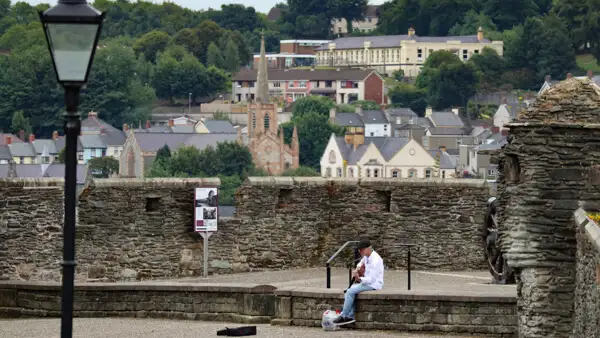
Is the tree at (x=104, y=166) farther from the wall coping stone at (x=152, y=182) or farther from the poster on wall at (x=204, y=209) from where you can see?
the poster on wall at (x=204, y=209)

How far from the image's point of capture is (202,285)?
19.3m

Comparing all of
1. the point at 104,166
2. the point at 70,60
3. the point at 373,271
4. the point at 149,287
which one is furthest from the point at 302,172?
the point at 70,60

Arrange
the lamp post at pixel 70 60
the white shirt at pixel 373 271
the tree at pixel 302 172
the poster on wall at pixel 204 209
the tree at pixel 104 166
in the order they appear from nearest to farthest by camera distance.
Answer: the lamp post at pixel 70 60, the white shirt at pixel 373 271, the poster on wall at pixel 204 209, the tree at pixel 104 166, the tree at pixel 302 172

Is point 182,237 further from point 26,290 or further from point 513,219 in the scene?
point 513,219

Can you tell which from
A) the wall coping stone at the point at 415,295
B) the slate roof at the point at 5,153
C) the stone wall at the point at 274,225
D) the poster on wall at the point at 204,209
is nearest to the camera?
the wall coping stone at the point at 415,295

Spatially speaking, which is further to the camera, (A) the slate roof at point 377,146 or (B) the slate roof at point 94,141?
(B) the slate roof at point 94,141

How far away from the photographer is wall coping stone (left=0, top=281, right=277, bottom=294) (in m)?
19.0

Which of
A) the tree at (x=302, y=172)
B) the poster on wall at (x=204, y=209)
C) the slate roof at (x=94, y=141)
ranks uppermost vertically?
the slate roof at (x=94, y=141)

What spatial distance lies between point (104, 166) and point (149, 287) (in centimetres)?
15258

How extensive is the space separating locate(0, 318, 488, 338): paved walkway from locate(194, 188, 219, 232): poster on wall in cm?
346

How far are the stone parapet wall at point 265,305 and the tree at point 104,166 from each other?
146 metres

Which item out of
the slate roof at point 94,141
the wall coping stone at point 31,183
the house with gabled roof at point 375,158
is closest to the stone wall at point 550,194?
the wall coping stone at point 31,183

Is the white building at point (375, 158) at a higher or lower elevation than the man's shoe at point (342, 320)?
higher

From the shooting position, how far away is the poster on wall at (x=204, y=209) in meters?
22.7
